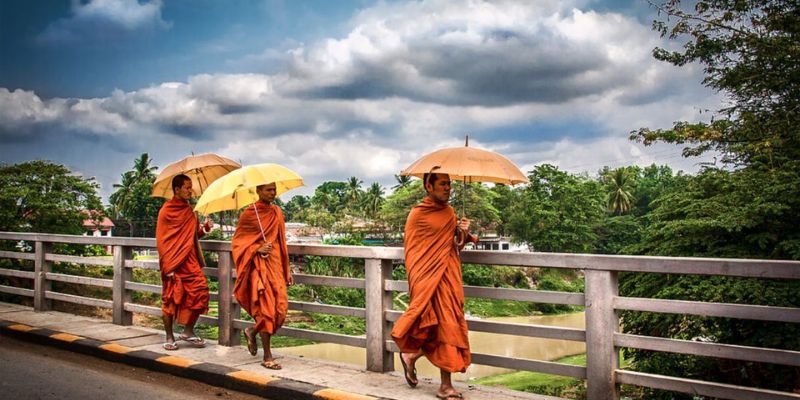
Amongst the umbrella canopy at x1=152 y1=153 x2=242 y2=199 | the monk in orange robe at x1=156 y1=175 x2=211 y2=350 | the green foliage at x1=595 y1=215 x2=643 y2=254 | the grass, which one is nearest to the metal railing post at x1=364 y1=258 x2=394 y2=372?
the monk in orange robe at x1=156 y1=175 x2=211 y2=350

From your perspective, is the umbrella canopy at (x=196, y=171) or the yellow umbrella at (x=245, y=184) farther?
the umbrella canopy at (x=196, y=171)

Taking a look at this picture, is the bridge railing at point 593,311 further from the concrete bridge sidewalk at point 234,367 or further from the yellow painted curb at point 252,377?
the yellow painted curb at point 252,377

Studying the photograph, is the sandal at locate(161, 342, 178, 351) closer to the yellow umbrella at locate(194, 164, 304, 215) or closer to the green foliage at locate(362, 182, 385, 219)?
the yellow umbrella at locate(194, 164, 304, 215)

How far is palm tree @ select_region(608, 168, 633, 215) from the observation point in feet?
229

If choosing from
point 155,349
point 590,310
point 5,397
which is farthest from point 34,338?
point 590,310

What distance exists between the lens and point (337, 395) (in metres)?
4.66

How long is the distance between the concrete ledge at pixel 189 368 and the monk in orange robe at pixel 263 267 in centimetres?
34

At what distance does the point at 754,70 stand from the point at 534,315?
81.3ft

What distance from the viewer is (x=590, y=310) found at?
4266 millimetres

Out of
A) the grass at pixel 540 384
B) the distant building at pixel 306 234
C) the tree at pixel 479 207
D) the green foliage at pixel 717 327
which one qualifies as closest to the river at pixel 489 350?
the grass at pixel 540 384

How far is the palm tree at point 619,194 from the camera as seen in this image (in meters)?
69.8

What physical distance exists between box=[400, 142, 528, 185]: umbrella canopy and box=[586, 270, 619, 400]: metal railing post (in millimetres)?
848

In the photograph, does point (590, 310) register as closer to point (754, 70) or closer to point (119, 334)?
point (119, 334)

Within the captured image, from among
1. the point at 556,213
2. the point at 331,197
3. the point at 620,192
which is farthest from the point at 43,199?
the point at 331,197
